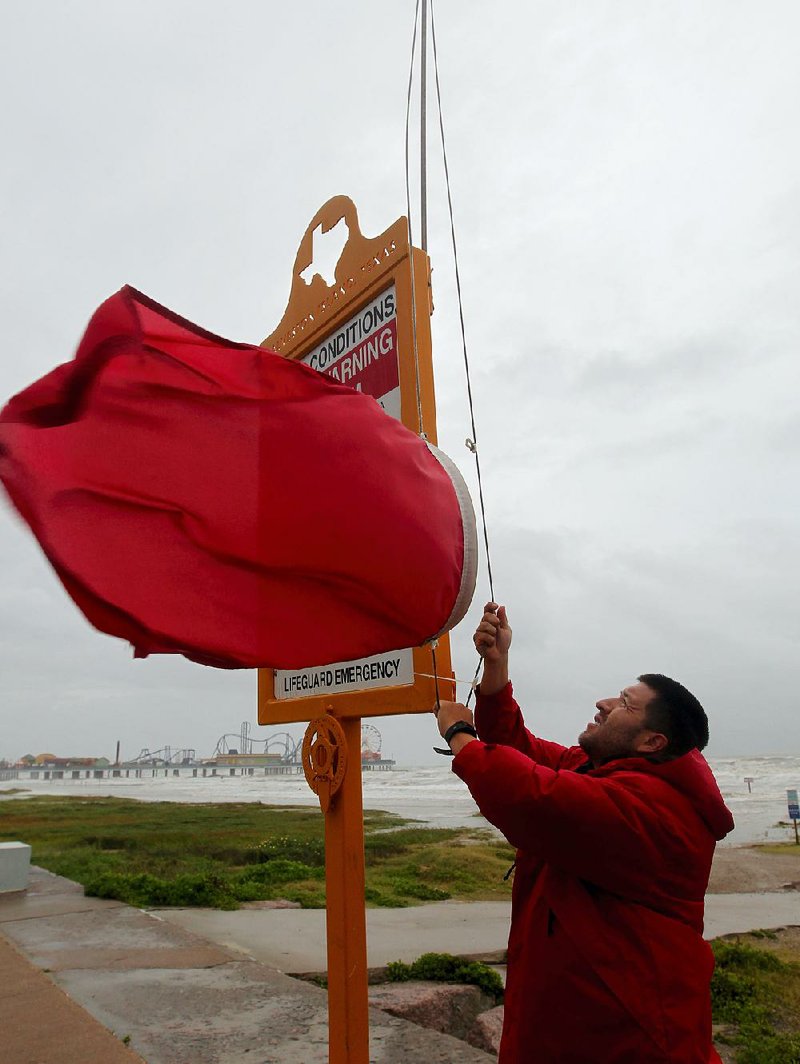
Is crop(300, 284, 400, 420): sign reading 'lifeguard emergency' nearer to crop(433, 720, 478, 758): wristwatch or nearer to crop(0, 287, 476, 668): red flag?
crop(0, 287, 476, 668): red flag

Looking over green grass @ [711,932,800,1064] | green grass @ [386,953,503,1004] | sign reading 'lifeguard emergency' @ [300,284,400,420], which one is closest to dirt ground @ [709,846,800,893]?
green grass @ [711,932,800,1064]

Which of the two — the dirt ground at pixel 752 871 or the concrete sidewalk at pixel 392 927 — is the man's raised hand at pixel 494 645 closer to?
the concrete sidewalk at pixel 392 927

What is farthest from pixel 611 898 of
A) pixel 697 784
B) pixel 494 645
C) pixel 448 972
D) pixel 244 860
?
pixel 244 860

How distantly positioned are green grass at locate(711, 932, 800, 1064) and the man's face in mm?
2548

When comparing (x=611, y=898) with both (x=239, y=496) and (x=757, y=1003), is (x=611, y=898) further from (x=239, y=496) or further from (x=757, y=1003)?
(x=757, y=1003)

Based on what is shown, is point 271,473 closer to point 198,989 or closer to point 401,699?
point 401,699

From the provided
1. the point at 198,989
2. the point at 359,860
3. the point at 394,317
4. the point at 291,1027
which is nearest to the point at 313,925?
the point at 198,989

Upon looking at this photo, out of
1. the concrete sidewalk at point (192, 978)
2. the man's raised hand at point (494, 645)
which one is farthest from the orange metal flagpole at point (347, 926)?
the concrete sidewalk at point (192, 978)

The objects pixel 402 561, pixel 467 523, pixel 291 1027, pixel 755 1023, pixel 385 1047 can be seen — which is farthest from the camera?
pixel 755 1023

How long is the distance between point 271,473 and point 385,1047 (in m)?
2.84

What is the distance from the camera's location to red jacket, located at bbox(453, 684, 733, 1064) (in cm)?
174

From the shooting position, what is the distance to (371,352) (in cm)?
321

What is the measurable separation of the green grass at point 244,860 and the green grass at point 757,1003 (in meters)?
3.53

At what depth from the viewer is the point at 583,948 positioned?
180cm
